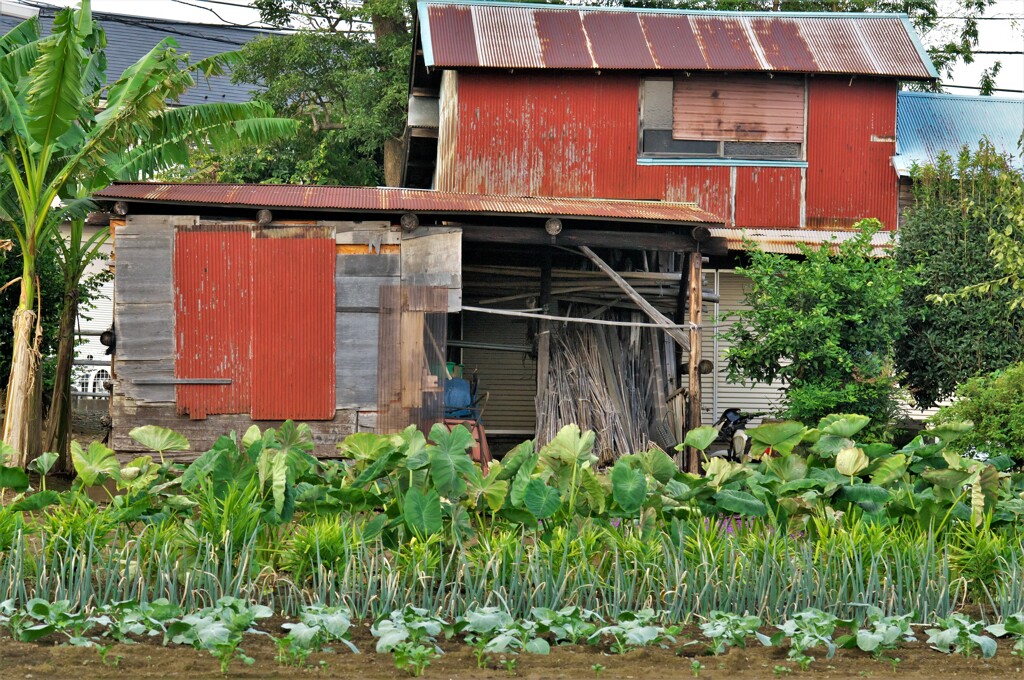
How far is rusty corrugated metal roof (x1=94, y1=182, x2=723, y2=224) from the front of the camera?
12570 mm

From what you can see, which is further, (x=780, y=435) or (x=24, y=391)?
(x=24, y=391)

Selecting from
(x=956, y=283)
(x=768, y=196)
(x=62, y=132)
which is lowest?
(x=956, y=283)

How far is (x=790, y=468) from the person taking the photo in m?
7.89

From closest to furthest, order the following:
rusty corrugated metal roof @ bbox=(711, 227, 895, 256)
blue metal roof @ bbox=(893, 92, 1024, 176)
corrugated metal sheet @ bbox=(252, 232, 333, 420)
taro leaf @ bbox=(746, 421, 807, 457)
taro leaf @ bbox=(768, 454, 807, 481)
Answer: taro leaf @ bbox=(768, 454, 807, 481) < taro leaf @ bbox=(746, 421, 807, 457) < corrugated metal sheet @ bbox=(252, 232, 333, 420) < rusty corrugated metal roof @ bbox=(711, 227, 895, 256) < blue metal roof @ bbox=(893, 92, 1024, 176)

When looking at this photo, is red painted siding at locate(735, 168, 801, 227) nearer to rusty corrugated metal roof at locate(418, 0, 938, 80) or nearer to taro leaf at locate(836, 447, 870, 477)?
rusty corrugated metal roof at locate(418, 0, 938, 80)

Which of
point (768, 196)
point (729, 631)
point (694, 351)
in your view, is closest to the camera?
point (729, 631)

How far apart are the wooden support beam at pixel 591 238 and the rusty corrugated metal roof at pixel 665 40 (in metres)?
Result: 5.01

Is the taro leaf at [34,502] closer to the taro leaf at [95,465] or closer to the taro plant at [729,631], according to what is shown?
the taro leaf at [95,465]

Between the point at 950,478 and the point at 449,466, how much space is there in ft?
10.6

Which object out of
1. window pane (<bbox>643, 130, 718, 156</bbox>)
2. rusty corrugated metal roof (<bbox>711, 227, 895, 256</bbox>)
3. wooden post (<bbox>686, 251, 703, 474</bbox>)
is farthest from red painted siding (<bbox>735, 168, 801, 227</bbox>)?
wooden post (<bbox>686, 251, 703, 474</bbox>)

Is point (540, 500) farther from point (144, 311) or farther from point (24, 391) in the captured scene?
point (144, 311)

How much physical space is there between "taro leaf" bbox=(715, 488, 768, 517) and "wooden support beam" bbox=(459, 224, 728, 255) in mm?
6209

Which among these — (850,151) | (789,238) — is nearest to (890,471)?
(789,238)

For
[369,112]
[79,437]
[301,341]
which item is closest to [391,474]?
[301,341]
